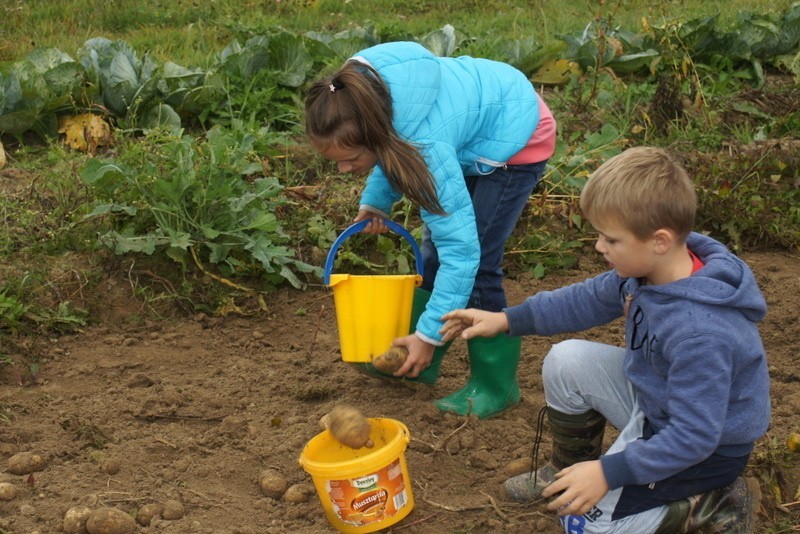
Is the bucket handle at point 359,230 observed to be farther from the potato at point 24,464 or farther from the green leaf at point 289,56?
the green leaf at point 289,56

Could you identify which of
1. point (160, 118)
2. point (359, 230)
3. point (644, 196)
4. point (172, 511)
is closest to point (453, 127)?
point (359, 230)

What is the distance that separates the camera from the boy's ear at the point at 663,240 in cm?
234

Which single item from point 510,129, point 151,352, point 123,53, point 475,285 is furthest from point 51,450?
point 123,53

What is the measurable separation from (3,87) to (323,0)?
360cm

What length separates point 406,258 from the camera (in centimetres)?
441

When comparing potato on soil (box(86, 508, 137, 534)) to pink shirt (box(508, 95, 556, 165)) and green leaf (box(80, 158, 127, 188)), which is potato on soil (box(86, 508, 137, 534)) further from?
green leaf (box(80, 158, 127, 188))

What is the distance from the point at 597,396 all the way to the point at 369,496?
2.08ft

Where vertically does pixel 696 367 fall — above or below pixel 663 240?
below

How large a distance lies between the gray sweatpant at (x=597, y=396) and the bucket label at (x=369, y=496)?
43cm

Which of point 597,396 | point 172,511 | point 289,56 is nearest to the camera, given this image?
point 597,396

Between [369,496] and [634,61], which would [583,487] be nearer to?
[369,496]

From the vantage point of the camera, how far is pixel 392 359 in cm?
306

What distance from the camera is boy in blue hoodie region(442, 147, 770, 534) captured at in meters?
2.30

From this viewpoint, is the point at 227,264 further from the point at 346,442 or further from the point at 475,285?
the point at 346,442
